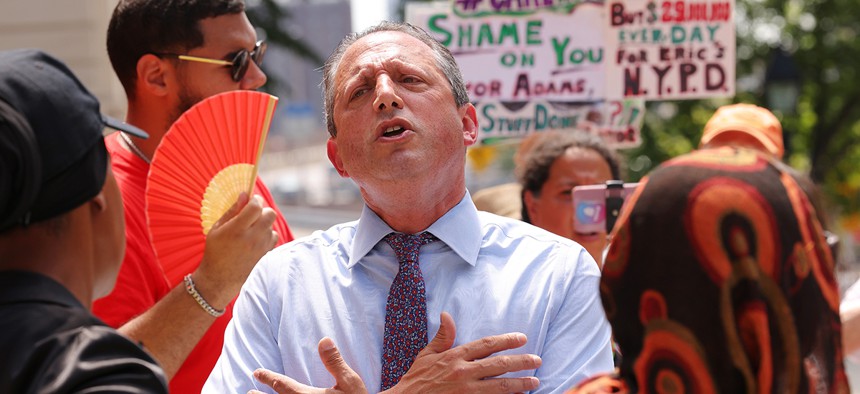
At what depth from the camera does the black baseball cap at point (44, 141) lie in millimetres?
1654

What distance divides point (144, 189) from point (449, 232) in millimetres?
1143

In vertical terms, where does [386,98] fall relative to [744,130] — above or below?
above

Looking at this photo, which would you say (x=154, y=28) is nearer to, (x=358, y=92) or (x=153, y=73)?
(x=153, y=73)

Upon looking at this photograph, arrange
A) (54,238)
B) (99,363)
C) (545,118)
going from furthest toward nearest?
(545,118), (54,238), (99,363)

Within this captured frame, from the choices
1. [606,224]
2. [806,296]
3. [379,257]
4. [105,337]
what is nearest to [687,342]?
[806,296]

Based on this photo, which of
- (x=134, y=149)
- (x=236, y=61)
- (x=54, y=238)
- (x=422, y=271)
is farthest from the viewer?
(x=236, y=61)

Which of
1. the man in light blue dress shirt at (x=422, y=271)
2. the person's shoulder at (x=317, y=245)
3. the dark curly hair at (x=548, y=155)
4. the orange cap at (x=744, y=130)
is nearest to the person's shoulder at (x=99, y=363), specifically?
the man in light blue dress shirt at (x=422, y=271)

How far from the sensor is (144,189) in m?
3.37

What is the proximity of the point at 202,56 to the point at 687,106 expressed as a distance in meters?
19.0

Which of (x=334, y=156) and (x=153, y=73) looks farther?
(x=153, y=73)

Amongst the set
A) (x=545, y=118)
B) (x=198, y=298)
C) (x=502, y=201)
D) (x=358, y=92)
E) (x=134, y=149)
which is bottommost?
(x=502, y=201)

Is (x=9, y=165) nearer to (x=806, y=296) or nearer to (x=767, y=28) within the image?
(x=806, y=296)

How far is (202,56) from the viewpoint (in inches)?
141

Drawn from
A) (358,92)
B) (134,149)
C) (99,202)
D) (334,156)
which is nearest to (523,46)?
(134,149)
